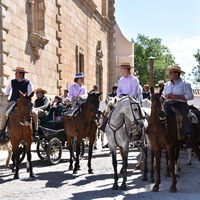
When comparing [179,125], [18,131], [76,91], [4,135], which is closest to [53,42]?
[76,91]

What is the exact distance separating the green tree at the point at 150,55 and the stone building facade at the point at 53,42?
41.3 metres

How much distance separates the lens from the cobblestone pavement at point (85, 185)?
7.45 m

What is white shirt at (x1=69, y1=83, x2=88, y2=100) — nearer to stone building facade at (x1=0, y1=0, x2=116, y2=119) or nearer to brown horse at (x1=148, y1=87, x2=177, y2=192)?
stone building facade at (x1=0, y1=0, x2=116, y2=119)

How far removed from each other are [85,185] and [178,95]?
274cm

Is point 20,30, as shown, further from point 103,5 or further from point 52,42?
point 103,5

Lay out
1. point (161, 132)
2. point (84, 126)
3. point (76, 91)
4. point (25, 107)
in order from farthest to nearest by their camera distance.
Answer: point (76, 91), point (84, 126), point (25, 107), point (161, 132)

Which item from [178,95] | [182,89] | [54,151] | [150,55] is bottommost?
[54,151]

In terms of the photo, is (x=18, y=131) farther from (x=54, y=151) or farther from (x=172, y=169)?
(x=172, y=169)

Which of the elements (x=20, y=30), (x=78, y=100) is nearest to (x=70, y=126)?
(x=78, y=100)

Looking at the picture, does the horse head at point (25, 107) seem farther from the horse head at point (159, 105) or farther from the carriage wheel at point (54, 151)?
the horse head at point (159, 105)

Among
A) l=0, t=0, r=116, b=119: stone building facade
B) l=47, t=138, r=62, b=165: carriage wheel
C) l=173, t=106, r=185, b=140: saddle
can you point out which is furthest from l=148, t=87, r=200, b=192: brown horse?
l=0, t=0, r=116, b=119: stone building facade

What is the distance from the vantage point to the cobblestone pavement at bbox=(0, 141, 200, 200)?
293 inches

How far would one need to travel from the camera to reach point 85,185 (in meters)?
8.60

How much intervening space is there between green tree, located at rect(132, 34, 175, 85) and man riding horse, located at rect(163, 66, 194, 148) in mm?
63500
